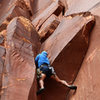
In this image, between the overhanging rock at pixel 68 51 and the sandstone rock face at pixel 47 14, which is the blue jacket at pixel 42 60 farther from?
the sandstone rock face at pixel 47 14

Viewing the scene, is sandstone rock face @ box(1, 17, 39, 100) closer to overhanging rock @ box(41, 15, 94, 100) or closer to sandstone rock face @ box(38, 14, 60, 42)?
sandstone rock face @ box(38, 14, 60, 42)

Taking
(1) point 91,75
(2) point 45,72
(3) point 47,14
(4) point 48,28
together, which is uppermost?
(3) point 47,14

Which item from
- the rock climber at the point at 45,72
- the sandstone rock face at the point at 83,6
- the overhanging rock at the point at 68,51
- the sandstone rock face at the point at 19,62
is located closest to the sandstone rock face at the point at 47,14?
the sandstone rock face at the point at 83,6

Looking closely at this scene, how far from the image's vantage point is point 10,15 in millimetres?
14328

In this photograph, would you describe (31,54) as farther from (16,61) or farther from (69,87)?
(69,87)

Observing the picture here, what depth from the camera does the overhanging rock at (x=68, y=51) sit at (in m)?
9.16

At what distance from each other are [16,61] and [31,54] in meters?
0.99

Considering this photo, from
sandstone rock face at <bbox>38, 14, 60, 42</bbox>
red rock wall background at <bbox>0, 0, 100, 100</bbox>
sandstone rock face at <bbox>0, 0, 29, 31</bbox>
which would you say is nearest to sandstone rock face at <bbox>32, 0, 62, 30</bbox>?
sandstone rock face at <bbox>38, 14, 60, 42</bbox>

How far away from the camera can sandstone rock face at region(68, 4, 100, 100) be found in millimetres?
8398

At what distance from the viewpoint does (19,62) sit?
8.77 m

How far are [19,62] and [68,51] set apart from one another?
2.15 meters

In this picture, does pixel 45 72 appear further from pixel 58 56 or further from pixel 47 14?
pixel 47 14

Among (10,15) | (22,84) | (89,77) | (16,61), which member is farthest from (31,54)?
(10,15)

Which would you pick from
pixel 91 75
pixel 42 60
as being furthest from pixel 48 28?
pixel 91 75
